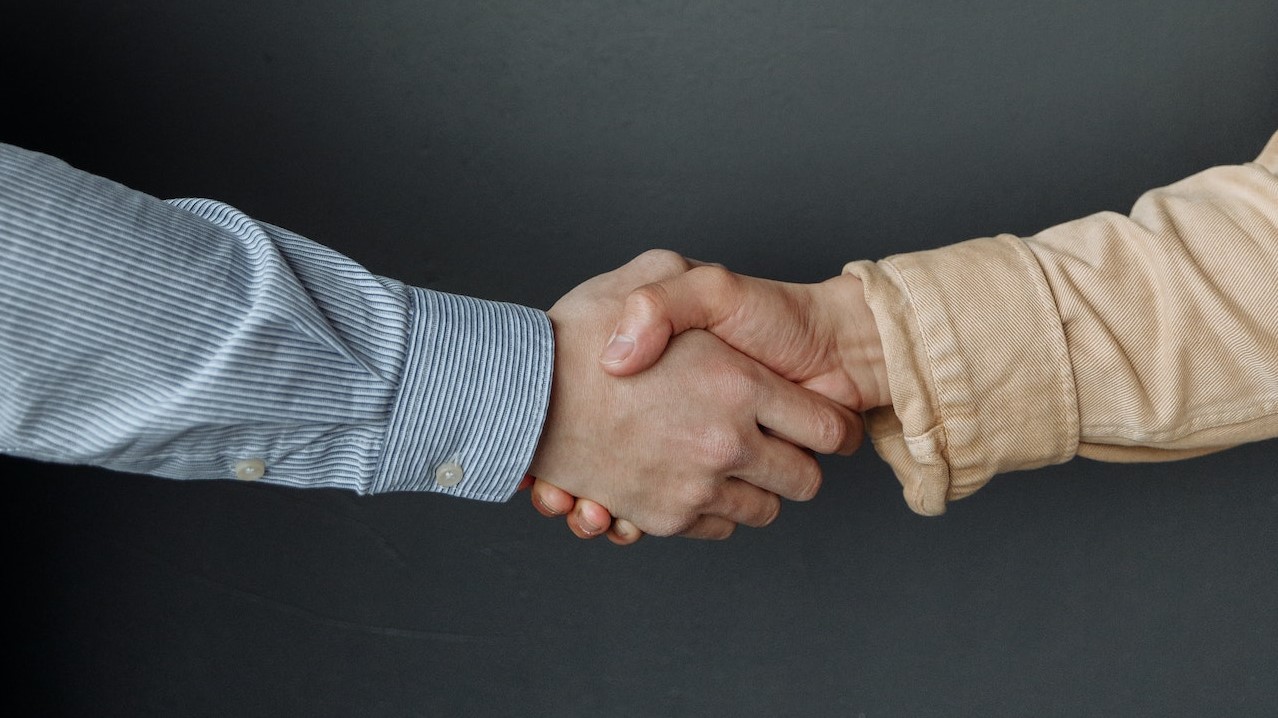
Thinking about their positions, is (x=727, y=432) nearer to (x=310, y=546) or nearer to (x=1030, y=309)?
(x=1030, y=309)

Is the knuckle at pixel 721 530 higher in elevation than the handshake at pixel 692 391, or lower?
lower

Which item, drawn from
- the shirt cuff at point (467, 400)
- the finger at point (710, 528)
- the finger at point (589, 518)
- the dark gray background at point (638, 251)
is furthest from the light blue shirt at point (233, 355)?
the dark gray background at point (638, 251)

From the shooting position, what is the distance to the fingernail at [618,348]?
3.24 feet

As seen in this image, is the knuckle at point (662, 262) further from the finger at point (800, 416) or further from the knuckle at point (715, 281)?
the finger at point (800, 416)

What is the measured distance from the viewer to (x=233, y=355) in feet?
2.69

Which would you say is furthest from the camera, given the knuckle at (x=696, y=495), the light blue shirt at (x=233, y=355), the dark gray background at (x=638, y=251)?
the dark gray background at (x=638, y=251)

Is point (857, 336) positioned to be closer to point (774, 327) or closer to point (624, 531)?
point (774, 327)

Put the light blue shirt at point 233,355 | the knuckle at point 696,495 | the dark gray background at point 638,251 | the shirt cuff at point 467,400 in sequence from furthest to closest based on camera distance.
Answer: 1. the dark gray background at point 638,251
2. the knuckle at point 696,495
3. the shirt cuff at point 467,400
4. the light blue shirt at point 233,355

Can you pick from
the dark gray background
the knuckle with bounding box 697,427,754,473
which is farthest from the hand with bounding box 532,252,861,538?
the dark gray background

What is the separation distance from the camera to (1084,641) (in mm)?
1402

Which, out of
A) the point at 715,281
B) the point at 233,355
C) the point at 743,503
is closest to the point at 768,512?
the point at 743,503

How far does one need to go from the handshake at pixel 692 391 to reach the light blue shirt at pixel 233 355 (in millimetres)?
60

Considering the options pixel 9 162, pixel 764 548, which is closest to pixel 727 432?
pixel 764 548

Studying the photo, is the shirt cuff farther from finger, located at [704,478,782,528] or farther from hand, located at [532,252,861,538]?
finger, located at [704,478,782,528]
